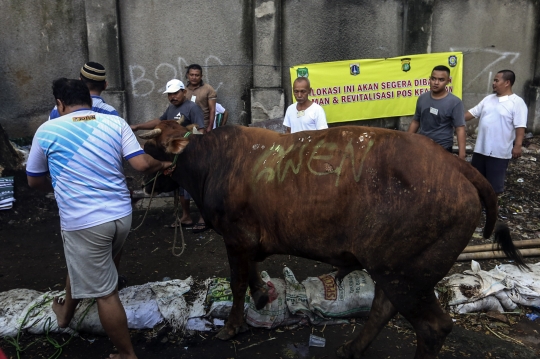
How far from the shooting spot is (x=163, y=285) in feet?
14.0

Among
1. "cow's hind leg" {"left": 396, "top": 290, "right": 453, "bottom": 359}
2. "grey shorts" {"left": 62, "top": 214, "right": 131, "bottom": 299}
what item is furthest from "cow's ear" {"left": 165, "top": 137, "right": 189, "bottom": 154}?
"cow's hind leg" {"left": 396, "top": 290, "right": 453, "bottom": 359}

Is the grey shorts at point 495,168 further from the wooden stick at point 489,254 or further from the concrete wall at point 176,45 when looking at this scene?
the concrete wall at point 176,45

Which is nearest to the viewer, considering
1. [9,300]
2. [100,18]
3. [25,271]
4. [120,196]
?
[120,196]

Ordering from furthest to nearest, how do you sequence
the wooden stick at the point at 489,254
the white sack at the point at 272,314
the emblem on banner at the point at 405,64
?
1. the emblem on banner at the point at 405,64
2. the wooden stick at the point at 489,254
3. the white sack at the point at 272,314

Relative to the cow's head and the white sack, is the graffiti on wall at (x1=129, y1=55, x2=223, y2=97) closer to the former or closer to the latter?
the cow's head

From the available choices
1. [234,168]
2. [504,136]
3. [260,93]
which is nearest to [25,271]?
[234,168]

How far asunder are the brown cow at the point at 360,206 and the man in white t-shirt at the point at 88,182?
Answer: 446mm

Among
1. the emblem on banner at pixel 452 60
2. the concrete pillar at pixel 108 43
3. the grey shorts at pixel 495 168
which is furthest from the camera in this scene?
the emblem on banner at pixel 452 60

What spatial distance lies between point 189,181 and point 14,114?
6.33 meters

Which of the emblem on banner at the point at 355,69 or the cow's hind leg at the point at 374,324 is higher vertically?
the emblem on banner at the point at 355,69

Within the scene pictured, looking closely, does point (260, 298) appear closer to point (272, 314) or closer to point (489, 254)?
point (272, 314)

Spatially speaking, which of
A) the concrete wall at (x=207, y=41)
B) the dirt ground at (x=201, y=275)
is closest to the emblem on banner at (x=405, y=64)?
the concrete wall at (x=207, y=41)

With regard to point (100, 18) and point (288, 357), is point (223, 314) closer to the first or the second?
point (288, 357)

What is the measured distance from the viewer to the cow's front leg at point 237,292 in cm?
358
